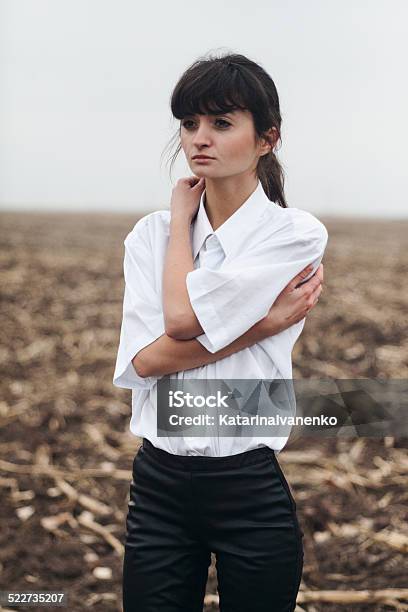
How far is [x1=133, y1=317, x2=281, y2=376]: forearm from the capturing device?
1458 mm

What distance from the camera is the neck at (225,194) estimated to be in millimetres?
1526

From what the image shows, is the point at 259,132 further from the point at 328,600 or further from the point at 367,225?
the point at 367,225

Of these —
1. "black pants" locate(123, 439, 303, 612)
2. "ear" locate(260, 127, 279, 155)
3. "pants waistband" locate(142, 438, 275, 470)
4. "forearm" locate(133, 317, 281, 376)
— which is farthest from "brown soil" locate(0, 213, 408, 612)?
"ear" locate(260, 127, 279, 155)

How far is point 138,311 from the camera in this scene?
1.50m

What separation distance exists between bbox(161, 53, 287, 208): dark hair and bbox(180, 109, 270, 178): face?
2 centimetres

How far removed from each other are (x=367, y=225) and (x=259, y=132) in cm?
1139

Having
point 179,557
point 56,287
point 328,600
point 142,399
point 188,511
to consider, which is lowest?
point 56,287

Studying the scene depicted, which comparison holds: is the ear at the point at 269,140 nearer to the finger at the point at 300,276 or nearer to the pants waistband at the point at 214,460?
the finger at the point at 300,276

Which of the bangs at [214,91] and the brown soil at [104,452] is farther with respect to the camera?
the brown soil at [104,452]

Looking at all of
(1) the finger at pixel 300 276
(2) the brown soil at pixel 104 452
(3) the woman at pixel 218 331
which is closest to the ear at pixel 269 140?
(3) the woman at pixel 218 331

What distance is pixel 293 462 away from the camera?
3633 millimetres

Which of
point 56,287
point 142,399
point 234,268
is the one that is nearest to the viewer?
point 234,268

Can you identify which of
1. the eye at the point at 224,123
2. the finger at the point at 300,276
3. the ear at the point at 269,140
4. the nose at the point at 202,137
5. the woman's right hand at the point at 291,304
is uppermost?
the eye at the point at 224,123

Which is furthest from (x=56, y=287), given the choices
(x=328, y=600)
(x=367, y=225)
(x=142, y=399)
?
(x=367, y=225)
